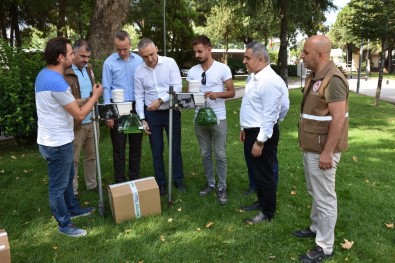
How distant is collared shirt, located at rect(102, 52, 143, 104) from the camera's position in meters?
4.55

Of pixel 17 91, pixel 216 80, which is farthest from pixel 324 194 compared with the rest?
pixel 17 91

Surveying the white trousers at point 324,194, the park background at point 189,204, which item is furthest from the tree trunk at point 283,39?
the white trousers at point 324,194

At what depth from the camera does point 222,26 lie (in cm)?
3294

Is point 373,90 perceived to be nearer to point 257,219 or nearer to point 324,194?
point 257,219

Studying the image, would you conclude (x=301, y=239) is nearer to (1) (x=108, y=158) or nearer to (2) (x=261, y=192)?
(2) (x=261, y=192)

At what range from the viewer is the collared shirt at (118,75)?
4555mm

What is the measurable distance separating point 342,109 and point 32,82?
20.5 ft

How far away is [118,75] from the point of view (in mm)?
4586

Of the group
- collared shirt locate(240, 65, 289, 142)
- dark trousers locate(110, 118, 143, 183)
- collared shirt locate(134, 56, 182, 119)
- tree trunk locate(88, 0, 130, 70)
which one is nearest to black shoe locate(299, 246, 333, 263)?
collared shirt locate(240, 65, 289, 142)

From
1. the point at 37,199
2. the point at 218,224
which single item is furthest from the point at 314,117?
the point at 37,199

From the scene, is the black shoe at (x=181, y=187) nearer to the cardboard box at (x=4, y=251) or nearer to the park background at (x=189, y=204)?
the park background at (x=189, y=204)

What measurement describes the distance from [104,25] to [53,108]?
5861mm

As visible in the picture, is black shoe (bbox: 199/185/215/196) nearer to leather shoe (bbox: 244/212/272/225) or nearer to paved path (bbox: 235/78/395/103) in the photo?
leather shoe (bbox: 244/212/272/225)

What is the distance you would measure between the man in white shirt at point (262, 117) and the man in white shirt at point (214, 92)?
0.52 metres
